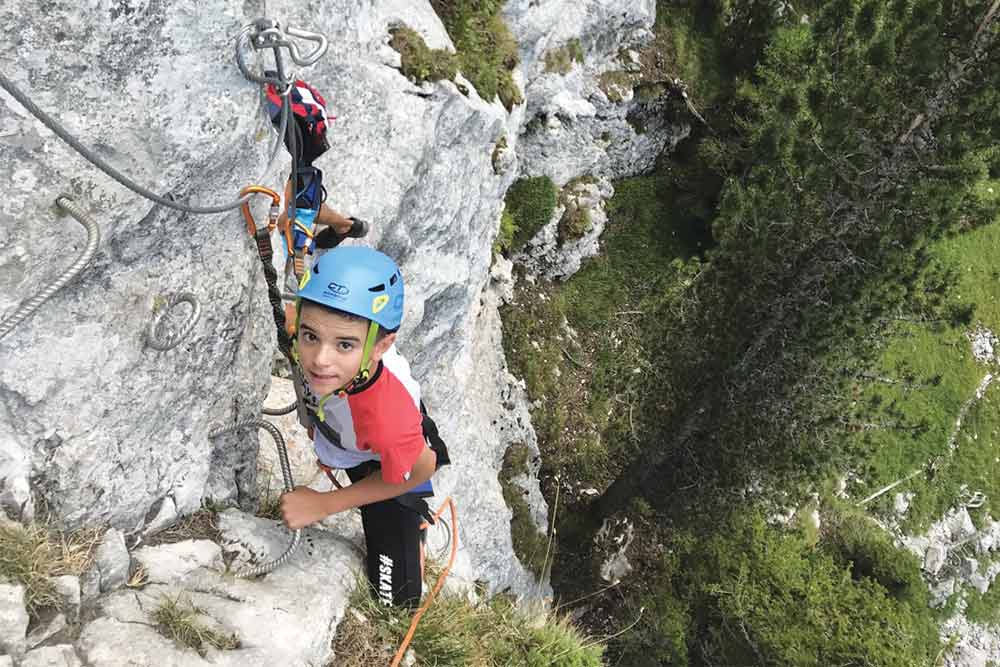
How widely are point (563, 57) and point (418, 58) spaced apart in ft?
30.2

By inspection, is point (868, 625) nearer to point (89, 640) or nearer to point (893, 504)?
point (893, 504)

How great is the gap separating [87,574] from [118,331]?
4.30 ft

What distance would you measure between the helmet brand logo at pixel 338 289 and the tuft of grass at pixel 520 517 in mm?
12160

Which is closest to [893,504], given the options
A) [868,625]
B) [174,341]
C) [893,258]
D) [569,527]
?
[868,625]

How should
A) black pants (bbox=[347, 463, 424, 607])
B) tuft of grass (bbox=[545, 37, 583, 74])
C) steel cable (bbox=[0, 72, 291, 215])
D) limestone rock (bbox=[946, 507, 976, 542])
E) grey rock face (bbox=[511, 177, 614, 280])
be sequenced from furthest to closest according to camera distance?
1. limestone rock (bbox=[946, 507, 976, 542])
2. grey rock face (bbox=[511, 177, 614, 280])
3. tuft of grass (bbox=[545, 37, 583, 74])
4. black pants (bbox=[347, 463, 424, 607])
5. steel cable (bbox=[0, 72, 291, 215])

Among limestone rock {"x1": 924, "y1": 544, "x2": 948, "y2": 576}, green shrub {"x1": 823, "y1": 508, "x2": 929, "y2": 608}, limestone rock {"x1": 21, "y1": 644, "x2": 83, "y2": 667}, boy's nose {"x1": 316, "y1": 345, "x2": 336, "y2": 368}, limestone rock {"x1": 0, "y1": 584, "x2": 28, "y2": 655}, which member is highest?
boy's nose {"x1": 316, "y1": 345, "x2": 336, "y2": 368}

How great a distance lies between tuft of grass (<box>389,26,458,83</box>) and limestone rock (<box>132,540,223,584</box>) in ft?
22.0

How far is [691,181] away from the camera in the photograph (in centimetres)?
2084

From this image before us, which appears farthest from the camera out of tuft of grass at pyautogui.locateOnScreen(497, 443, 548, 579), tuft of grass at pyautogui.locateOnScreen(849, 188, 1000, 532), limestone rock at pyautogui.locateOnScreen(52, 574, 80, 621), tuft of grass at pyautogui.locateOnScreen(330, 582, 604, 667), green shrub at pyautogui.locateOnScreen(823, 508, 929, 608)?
tuft of grass at pyautogui.locateOnScreen(849, 188, 1000, 532)

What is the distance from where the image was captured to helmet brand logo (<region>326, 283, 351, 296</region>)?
3.26m

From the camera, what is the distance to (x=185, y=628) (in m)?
3.24

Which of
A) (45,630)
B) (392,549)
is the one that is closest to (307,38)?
(45,630)

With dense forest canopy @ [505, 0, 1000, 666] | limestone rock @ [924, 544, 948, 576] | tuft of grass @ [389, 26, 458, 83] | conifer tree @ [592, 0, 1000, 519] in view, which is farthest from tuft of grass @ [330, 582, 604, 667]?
limestone rock @ [924, 544, 948, 576]

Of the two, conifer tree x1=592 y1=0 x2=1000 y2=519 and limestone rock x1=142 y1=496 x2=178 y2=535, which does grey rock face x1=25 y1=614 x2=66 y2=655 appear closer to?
limestone rock x1=142 y1=496 x2=178 y2=535
